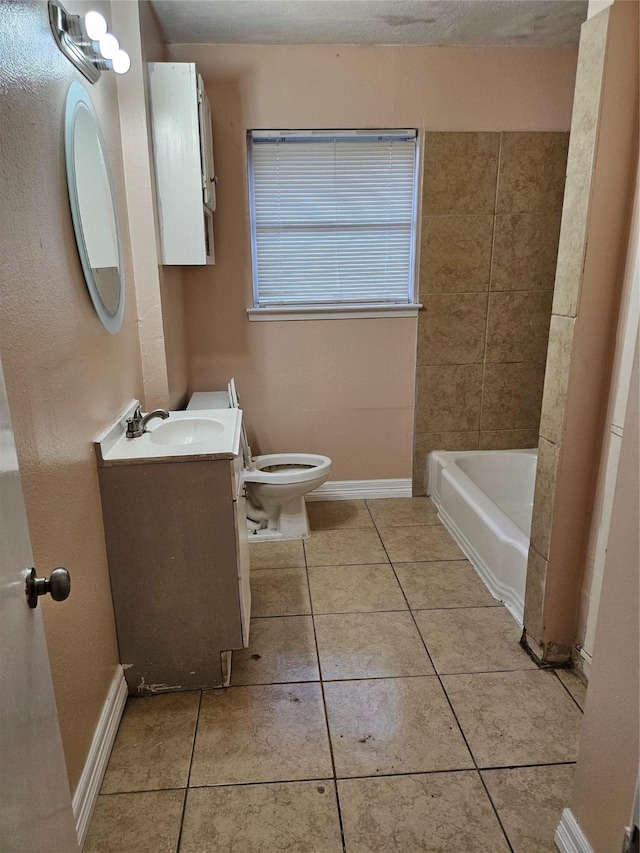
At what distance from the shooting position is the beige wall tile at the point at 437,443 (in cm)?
322

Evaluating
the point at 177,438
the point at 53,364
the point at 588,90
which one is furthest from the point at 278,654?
the point at 588,90

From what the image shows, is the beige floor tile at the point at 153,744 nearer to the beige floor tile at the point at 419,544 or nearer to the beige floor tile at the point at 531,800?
the beige floor tile at the point at 531,800

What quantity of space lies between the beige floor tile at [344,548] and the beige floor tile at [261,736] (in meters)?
0.83

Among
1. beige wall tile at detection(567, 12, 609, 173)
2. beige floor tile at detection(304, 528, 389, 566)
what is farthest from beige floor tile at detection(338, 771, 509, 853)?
beige wall tile at detection(567, 12, 609, 173)

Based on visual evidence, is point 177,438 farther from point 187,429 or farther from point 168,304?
point 168,304

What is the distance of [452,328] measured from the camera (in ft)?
10.0

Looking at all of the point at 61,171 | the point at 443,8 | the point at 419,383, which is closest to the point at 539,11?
the point at 443,8

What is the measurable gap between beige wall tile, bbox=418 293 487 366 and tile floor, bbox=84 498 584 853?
130cm

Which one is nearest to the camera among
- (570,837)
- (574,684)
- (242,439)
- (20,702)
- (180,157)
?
(20,702)

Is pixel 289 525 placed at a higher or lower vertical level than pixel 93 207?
lower

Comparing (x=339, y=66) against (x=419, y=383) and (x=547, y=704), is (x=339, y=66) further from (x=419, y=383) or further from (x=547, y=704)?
(x=547, y=704)

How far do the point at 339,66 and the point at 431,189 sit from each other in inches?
28.7

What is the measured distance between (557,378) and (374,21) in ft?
5.95

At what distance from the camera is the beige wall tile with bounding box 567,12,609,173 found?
1.48 m
